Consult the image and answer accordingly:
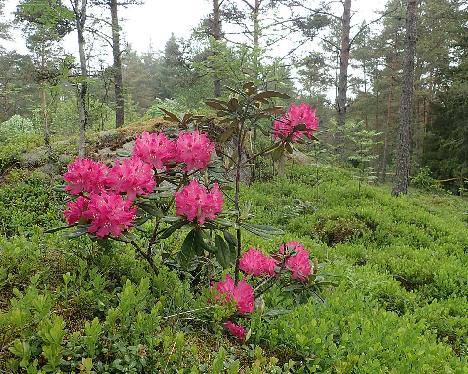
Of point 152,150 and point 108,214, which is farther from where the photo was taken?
point 152,150

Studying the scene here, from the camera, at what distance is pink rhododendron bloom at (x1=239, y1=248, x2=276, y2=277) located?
2838 mm

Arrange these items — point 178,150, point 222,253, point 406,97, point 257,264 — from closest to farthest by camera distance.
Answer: point 222,253, point 178,150, point 257,264, point 406,97

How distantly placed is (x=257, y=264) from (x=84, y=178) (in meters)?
1.32

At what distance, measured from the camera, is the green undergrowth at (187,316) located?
1.89 meters

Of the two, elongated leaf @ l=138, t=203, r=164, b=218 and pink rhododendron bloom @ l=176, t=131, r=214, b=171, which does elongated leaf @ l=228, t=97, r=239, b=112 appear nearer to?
pink rhododendron bloom @ l=176, t=131, r=214, b=171

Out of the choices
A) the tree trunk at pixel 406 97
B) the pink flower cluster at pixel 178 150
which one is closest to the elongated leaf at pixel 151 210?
the pink flower cluster at pixel 178 150

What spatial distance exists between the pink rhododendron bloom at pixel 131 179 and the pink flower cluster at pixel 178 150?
0.40ft

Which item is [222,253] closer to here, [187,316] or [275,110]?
[187,316]

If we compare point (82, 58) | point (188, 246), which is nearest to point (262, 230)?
point (188, 246)

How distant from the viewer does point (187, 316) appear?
2.50 meters

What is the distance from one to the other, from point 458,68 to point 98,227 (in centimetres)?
1890

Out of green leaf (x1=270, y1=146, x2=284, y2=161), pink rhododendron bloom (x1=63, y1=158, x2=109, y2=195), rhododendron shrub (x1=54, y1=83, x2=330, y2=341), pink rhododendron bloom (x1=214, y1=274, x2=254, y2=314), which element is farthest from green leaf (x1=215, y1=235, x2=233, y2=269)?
green leaf (x1=270, y1=146, x2=284, y2=161)

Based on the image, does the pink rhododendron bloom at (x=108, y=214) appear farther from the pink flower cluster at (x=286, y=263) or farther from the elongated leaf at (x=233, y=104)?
the pink flower cluster at (x=286, y=263)

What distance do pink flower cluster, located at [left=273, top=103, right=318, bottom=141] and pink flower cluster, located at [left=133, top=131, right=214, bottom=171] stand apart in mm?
628
